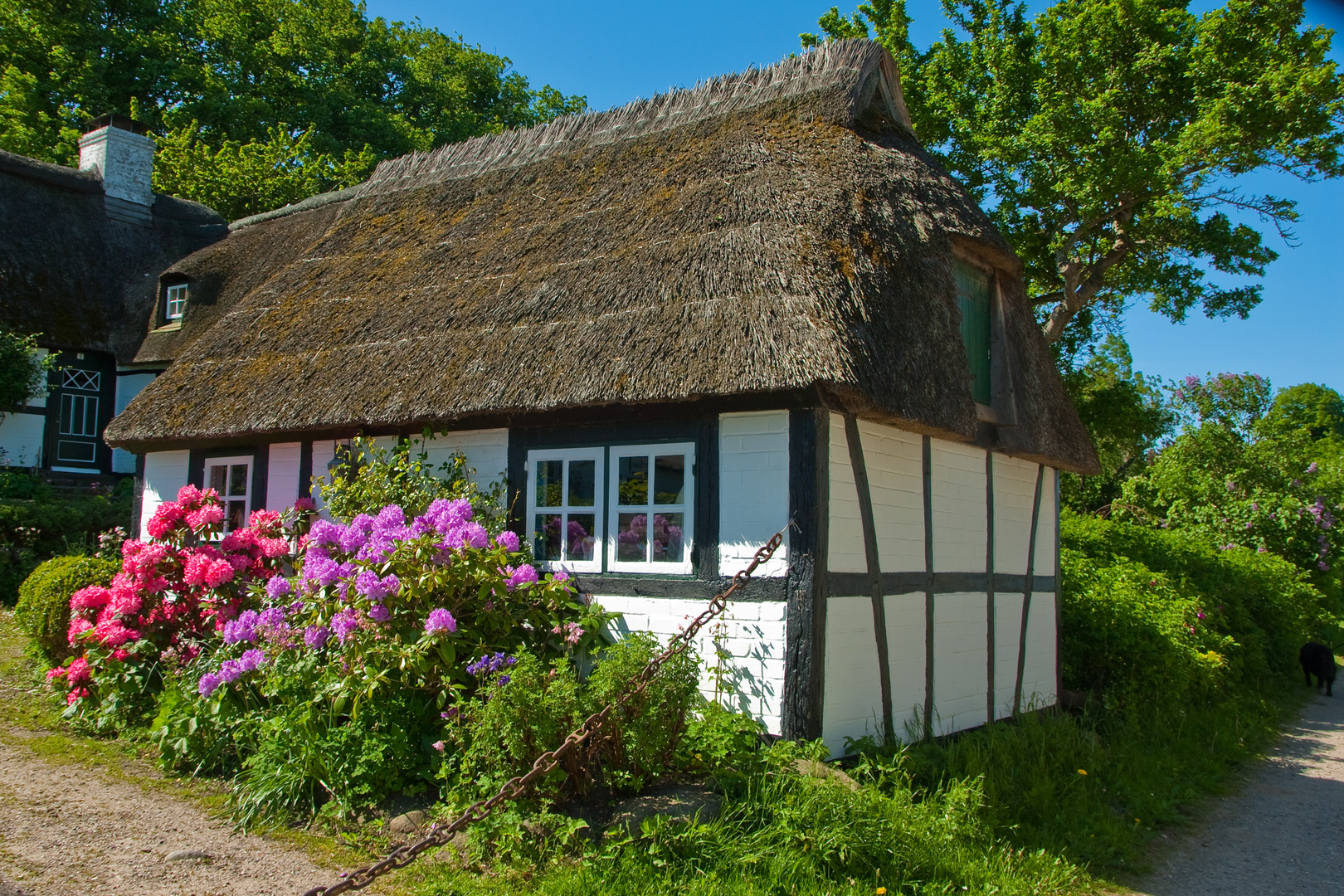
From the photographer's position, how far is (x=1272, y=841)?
22.4 feet

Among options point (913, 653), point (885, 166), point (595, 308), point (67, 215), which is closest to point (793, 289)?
point (595, 308)

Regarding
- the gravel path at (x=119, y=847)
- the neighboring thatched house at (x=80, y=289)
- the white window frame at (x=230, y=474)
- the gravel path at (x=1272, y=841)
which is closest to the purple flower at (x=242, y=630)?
the gravel path at (x=119, y=847)

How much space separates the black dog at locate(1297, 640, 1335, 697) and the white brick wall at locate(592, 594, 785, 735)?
11.4 metres

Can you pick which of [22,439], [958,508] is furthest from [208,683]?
[22,439]

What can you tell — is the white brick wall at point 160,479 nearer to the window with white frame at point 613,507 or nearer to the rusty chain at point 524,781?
the window with white frame at point 613,507

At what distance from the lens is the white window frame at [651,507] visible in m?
6.53

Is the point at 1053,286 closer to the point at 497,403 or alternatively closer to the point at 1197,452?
the point at 1197,452

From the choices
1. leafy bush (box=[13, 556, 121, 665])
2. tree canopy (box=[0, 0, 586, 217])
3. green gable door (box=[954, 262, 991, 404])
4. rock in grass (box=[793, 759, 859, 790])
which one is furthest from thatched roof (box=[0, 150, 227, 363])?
rock in grass (box=[793, 759, 859, 790])

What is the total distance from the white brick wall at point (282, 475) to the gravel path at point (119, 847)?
313 centimetres

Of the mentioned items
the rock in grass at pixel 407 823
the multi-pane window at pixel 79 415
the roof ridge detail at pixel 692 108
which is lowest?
the rock in grass at pixel 407 823

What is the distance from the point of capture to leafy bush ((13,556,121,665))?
8.20 m

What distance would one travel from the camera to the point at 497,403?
6895mm

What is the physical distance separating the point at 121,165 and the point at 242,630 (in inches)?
625

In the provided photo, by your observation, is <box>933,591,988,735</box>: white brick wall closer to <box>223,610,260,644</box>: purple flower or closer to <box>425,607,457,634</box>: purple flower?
<box>425,607,457,634</box>: purple flower
